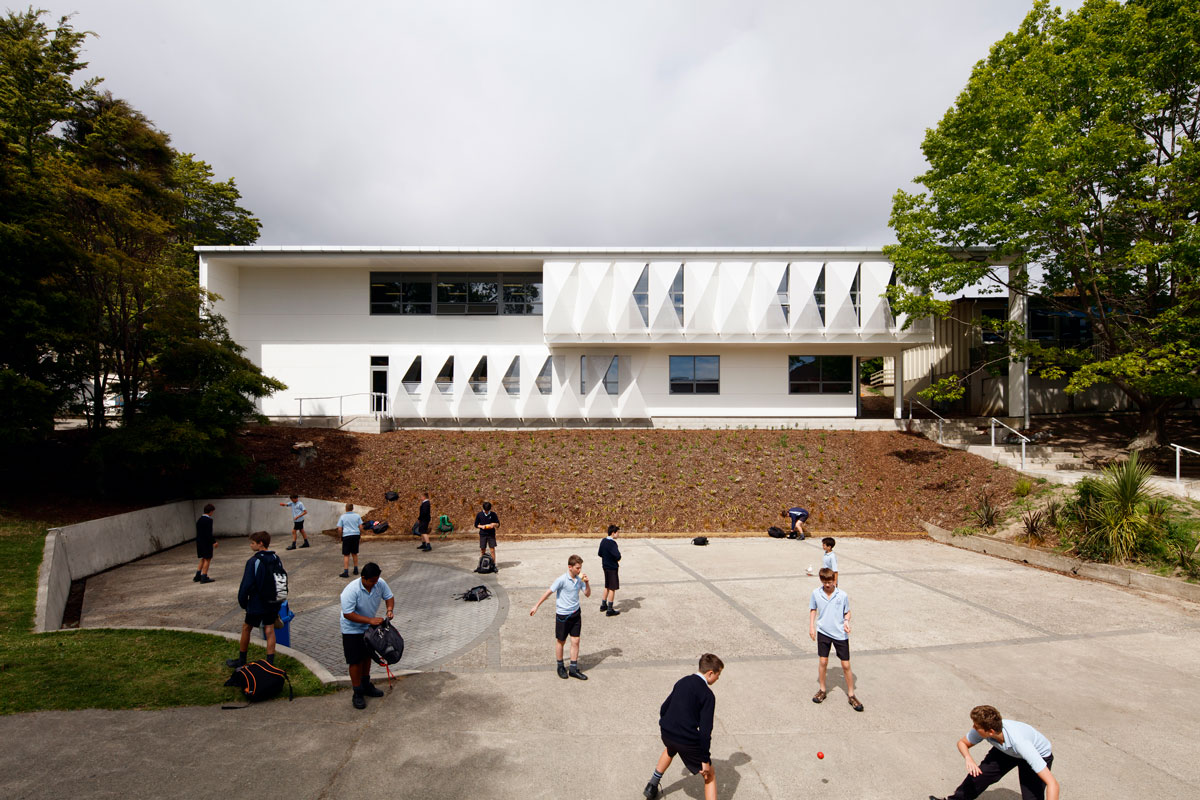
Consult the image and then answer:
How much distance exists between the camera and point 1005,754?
413 centimetres

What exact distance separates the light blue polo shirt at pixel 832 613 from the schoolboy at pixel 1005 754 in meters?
2.11

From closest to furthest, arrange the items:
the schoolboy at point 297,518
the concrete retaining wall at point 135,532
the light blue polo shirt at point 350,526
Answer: the concrete retaining wall at point 135,532
the light blue polo shirt at point 350,526
the schoolboy at point 297,518

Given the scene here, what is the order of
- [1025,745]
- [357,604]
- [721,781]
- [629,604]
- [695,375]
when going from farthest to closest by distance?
[695,375] → [629,604] → [357,604] → [721,781] → [1025,745]

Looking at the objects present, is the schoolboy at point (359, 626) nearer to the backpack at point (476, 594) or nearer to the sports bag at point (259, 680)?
the sports bag at point (259, 680)

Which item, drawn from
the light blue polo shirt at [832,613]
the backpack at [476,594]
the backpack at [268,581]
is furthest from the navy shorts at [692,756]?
the backpack at [476,594]

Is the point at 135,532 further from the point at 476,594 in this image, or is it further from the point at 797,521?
the point at 797,521

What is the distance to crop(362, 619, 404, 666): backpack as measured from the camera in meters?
6.11

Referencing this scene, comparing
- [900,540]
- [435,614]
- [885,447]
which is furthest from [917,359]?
[435,614]

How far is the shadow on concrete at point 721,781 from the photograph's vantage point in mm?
4758

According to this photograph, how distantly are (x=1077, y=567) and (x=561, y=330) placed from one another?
1808cm

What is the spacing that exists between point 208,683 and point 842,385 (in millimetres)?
25084

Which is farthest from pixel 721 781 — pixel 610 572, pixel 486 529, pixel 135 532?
pixel 135 532

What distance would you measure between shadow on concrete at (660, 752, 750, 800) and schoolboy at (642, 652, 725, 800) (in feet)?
1.15

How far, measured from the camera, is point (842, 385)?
25812 mm
